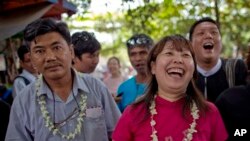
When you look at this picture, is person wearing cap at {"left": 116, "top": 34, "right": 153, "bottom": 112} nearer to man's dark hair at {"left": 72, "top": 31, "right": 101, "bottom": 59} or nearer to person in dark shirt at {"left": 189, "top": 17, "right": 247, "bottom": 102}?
man's dark hair at {"left": 72, "top": 31, "right": 101, "bottom": 59}

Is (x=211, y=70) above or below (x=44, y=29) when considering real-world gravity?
below

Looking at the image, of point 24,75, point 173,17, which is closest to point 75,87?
point 24,75

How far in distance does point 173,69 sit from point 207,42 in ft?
4.63

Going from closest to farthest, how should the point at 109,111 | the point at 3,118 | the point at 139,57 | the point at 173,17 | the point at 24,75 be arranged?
the point at 109,111
the point at 3,118
the point at 139,57
the point at 24,75
the point at 173,17

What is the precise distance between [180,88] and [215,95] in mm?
1275

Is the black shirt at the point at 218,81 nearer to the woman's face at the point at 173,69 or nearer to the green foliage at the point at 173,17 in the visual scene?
the green foliage at the point at 173,17

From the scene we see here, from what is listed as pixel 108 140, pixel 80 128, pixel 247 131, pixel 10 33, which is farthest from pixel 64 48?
pixel 10 33

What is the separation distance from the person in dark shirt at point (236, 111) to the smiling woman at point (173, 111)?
337 millimetres

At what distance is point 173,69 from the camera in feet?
8.38

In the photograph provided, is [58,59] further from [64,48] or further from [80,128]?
[80,128]

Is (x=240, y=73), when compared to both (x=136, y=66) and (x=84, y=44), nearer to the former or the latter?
(x=136, y=66)

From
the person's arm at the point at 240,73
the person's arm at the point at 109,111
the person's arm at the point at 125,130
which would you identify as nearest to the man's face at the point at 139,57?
the person's arm at the point at 240,73

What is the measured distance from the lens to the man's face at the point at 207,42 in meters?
3.83

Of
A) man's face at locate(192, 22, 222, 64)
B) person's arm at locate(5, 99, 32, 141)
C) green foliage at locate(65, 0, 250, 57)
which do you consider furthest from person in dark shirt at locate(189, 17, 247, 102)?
person's arm at locate(5, 99, 32, 141)
